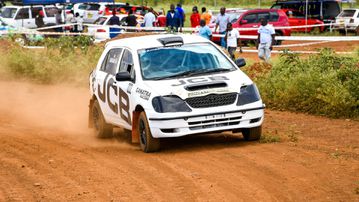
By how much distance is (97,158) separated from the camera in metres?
12.0

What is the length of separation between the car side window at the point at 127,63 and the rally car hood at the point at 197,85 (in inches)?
29.9

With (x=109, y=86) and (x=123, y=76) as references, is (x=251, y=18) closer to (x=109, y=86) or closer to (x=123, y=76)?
(x=109, y=86)

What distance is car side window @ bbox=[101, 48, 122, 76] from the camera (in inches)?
554

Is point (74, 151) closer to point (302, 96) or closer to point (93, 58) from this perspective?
point (302, 96)

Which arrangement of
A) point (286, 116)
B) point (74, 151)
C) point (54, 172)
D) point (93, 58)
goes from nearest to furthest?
1. point (54, 172)
2. point (74, 151)
3. point (286, 116)
4. point (93, 58)

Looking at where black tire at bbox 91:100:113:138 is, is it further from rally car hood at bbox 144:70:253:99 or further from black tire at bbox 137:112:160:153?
rally car hood at bbox 144:70:253:99

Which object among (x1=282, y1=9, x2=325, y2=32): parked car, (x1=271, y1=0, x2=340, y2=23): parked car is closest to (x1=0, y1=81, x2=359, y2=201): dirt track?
(x1=282, y1=9, x2=325, y2=32): parked car

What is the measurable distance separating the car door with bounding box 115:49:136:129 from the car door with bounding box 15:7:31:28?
34530 mm

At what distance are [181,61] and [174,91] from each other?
112cm

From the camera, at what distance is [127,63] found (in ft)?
44.6

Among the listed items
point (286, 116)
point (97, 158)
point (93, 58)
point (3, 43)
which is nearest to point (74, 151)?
point (97, 158)

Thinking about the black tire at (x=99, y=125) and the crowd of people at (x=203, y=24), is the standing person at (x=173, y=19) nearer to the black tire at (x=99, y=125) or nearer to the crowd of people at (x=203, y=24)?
the crowd of people at (x=203, y=24)

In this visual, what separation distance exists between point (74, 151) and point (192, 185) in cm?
356

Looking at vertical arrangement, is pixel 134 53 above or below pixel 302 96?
above
